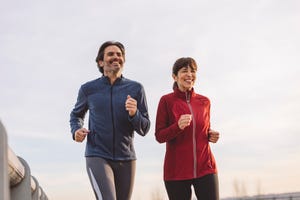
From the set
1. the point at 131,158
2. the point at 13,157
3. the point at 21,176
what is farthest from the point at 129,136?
the point at 13,157

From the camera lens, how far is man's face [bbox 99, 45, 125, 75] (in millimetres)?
4809

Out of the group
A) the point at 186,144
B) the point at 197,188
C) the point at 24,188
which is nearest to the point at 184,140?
the point at 186,144

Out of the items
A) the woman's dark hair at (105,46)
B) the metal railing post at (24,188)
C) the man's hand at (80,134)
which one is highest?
the woman's dark hair at (105,46)

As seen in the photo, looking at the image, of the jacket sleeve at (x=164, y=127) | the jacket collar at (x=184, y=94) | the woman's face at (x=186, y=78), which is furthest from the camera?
the jacket collar at (x=184, y=94)

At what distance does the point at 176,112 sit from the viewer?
4.99 metres

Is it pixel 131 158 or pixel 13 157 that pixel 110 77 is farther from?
pixel 13 157

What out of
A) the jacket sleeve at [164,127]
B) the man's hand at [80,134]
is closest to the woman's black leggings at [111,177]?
the man's hand at [80,134]

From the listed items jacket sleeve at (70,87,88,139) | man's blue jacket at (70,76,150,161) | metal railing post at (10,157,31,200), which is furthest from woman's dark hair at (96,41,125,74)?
metal railing post at (10,157,31,200)

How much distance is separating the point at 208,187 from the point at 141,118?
33.0 inches

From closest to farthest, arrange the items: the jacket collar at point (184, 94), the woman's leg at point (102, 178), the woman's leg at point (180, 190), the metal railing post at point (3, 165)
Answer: the metal railing post at point (3, 165) < the woman's leg at point (102, 178) < the woman's leg at point (180, 190) < the jacket collar at point (184, 94)

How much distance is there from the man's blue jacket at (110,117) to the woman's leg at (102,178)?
0.22 feet

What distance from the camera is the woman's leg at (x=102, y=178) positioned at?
14.6ft

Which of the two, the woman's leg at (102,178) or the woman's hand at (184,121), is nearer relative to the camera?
the woman's leg at (102,178)

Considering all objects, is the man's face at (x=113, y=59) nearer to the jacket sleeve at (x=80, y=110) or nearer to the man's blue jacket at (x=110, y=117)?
the man's blue jacket at (x=110, y=117)
